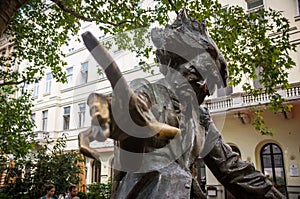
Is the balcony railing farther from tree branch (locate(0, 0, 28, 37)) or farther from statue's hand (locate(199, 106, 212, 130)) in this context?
statue's hand (locate(199, 106, 212, 130))

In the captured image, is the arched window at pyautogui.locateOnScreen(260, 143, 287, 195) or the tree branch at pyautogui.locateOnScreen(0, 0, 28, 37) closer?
the tree branch at pyautogui.locateOnScreen(0, 0, 28, 37)

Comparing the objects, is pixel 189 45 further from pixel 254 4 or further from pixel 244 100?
pixel 254 4

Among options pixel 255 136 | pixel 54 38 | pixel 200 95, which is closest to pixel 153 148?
pixel 200 95

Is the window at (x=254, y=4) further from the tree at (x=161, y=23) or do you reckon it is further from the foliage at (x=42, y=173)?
the foliage at (x=42, y=173)

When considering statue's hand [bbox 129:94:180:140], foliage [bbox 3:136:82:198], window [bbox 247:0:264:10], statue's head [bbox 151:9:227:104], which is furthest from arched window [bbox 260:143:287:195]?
statue's hand [bbox 129:94:180:140]

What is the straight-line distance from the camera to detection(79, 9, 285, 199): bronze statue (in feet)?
2.70

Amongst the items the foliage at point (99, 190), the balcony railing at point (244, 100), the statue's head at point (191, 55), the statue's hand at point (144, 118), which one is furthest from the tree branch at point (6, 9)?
the foliage at point (99, 190)

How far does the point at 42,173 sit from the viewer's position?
31.1 ft

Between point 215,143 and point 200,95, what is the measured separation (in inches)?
12.5

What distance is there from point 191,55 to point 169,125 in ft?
1.47

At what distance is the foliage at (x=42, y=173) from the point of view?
9.31 metres

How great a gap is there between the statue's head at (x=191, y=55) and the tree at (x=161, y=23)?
3096mm

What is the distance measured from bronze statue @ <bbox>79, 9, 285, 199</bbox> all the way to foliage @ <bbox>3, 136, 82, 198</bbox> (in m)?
8.41

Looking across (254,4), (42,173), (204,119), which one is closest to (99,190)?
(42,173)
